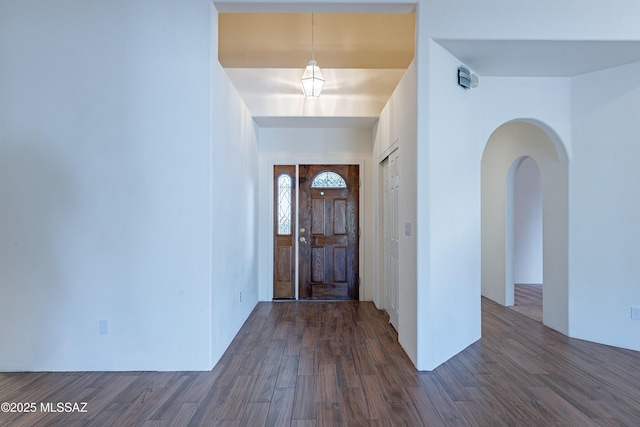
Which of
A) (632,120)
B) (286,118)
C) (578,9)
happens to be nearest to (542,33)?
(578,9)

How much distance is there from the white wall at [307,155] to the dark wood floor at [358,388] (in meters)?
1.91

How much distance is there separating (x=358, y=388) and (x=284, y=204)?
330 centimetres

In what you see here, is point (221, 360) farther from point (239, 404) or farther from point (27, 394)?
point (27, 394)

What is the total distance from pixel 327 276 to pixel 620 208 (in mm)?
3573

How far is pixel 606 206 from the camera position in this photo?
11.1ft

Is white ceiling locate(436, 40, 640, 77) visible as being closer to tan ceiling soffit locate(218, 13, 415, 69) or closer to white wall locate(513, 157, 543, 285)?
tan ceiling soffit locate(218, 13, 415, 69)

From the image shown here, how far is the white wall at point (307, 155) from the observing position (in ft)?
17.3

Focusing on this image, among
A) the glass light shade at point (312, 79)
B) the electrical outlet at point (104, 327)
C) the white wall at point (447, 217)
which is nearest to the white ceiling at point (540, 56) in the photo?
the white wall at point (447, 217)

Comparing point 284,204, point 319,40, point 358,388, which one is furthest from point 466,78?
point 284,204

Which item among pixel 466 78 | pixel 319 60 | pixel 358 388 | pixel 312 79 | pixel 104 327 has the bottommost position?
pixel 358 388

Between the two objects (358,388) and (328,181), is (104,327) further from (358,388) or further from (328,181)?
(328,181)

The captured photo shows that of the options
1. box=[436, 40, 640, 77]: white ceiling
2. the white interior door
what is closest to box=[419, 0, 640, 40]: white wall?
box=[436, 40, 640, 77]: white ceiling

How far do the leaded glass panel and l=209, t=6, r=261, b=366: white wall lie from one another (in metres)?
1.02

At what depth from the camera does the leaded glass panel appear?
5.36 meters
